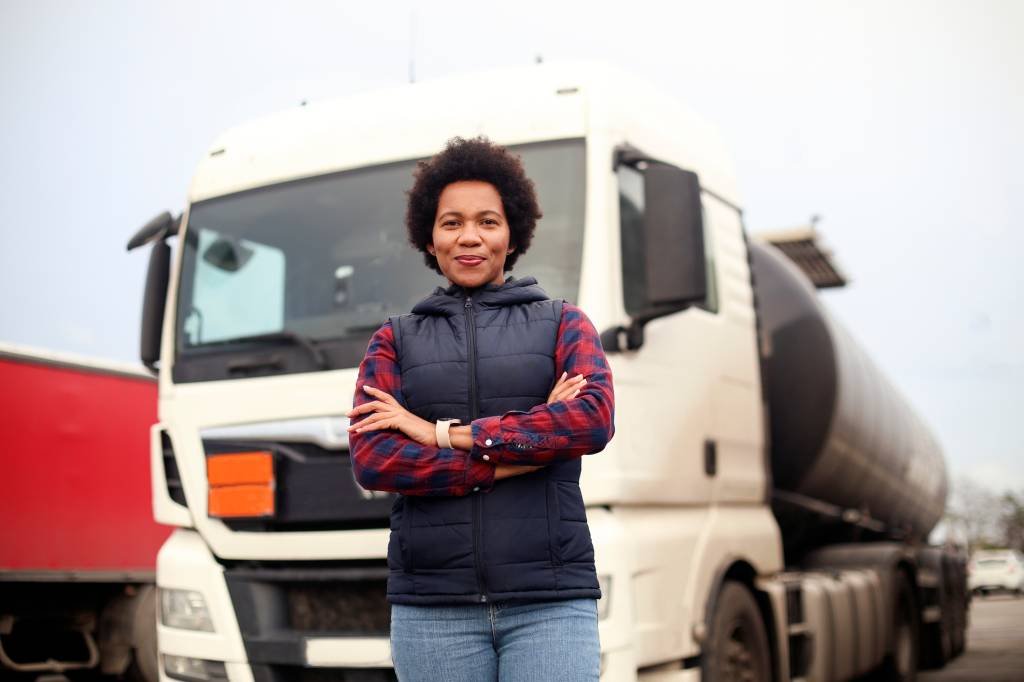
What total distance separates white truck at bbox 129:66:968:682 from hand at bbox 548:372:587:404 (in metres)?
1.93

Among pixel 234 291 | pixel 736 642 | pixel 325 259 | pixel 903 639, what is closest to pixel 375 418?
pixel 325 259

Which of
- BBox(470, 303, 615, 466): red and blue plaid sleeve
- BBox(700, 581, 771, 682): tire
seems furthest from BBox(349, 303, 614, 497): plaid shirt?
BBox(700, 581, 771, 682): tire

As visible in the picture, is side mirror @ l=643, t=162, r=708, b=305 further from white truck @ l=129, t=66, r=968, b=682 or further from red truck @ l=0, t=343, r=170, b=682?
Result: red truck @ l=0, t=343, r=170, b=682

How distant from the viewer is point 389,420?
270 cm

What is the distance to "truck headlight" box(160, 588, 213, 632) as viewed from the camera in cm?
511

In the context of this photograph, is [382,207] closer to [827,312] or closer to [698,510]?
[698,510]

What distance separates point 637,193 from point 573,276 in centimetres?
54

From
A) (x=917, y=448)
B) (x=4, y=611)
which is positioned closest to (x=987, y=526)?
(x=917, y=448)

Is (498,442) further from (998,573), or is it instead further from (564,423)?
(998,573)

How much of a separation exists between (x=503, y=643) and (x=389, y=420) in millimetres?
Result: 508

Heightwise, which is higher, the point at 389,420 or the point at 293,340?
the point at 293,340

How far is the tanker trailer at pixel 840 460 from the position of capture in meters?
7.88

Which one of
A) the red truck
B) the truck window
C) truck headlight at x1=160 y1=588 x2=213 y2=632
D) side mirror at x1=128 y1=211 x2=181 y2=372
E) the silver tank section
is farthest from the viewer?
the red truck

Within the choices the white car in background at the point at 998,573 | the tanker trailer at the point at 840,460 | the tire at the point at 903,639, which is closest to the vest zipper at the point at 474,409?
the tanker trailer at the point at 840,460
